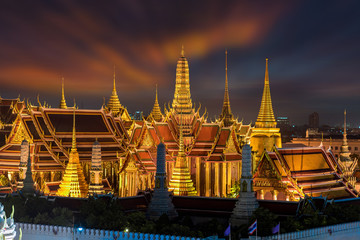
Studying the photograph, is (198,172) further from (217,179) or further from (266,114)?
(266,114)

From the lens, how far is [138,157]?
137 ft

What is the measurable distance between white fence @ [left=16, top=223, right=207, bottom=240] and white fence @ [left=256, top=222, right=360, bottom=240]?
3710 mm

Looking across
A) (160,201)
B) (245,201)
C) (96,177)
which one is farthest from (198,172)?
(245,201)

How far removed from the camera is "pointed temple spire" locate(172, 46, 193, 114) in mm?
45438

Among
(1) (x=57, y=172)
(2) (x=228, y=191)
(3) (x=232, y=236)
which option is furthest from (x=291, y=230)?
(1) (x=57, y=172)

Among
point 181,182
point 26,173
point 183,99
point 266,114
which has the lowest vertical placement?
point 181,182

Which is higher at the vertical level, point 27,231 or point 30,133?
point 30,133

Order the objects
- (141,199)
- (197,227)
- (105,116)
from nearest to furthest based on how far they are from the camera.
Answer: (197,227), (141,199), (105,116)

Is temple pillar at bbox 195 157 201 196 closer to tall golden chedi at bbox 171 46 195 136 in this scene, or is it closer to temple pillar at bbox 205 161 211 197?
temple pillar at bbox 205 161 211 197

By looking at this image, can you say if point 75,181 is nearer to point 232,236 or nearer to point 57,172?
point 57,172

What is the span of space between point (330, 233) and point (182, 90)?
17721 mm

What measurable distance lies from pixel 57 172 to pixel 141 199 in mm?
11475

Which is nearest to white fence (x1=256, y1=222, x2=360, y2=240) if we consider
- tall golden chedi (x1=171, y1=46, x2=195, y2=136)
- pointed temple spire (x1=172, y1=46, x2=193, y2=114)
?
tall golden chedi (x1=171, y1=46, x2=195, y2=136)

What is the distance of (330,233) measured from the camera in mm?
30047
